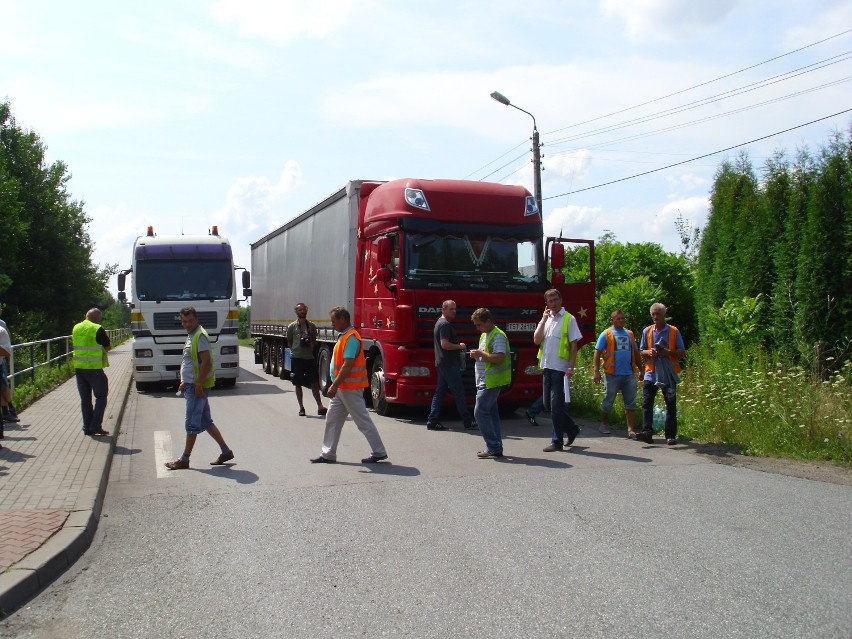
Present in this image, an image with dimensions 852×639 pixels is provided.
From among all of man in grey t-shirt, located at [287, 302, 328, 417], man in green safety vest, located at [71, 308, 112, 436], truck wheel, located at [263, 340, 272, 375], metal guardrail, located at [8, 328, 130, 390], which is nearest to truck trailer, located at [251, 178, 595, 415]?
man in grey t-shirt, located at [287, 302, 328, 417]

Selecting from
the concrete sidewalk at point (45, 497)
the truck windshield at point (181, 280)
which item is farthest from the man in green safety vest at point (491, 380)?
the truck windshield at point (181, 280)

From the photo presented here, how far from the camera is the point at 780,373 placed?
1152 cm

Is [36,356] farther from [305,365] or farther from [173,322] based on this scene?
[305,365]

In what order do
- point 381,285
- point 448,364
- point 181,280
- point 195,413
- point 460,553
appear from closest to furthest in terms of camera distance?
point 460,553 → point 195,413 → point 448,364 → point 381,285 → point 181,280

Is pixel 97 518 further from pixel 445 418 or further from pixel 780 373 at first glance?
pixel 780 373

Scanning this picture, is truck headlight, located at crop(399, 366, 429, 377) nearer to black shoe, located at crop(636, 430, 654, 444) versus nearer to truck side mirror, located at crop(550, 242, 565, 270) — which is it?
truck side mirror, located at crop(550, 242, 565, 270)

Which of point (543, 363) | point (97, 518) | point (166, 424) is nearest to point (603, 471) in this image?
point (543, 363)

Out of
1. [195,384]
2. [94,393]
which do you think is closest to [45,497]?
[195,384]

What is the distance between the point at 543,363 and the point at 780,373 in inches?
151

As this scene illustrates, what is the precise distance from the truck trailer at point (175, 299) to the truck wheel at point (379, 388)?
6.28 m

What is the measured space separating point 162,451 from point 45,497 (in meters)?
3.11

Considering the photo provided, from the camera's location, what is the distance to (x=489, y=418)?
30.5 feet

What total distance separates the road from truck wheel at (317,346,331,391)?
5.88 m

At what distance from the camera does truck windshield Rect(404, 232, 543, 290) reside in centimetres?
1222
